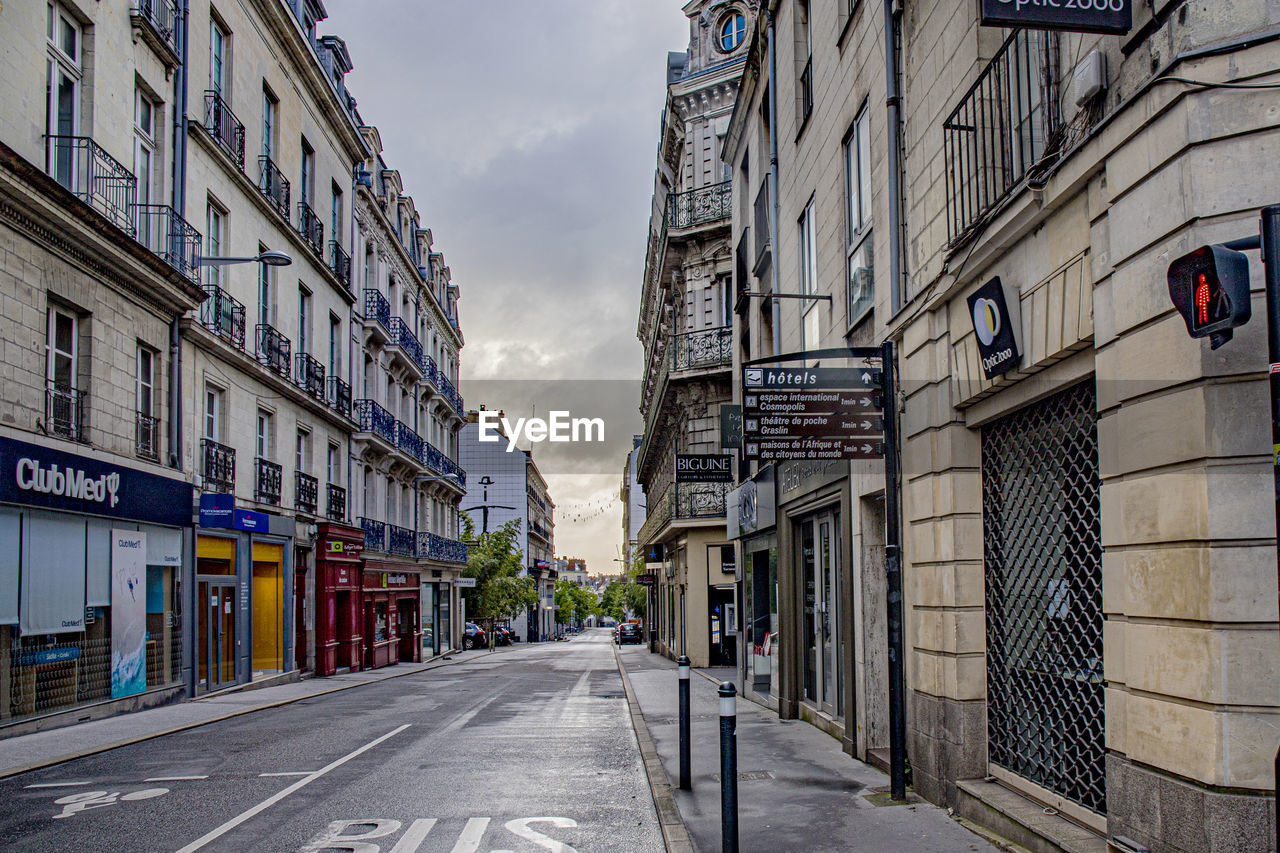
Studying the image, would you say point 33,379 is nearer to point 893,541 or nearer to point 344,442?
point 893,541

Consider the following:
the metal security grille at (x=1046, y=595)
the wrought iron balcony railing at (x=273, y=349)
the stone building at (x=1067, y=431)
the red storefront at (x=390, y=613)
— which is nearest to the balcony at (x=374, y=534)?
the red storefront at (x=390, y=613)

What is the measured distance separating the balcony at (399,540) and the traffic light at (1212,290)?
110 ft

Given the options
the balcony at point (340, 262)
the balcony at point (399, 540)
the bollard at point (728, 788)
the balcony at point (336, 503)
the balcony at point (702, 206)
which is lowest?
the bollard at point (728, 788)

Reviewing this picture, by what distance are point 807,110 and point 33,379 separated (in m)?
10.9

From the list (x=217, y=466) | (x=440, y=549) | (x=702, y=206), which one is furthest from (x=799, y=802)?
(x=440, y=549)

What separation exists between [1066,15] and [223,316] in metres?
19.6

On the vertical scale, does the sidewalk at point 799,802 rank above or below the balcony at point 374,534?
below

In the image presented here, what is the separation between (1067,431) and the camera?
20.4 ft

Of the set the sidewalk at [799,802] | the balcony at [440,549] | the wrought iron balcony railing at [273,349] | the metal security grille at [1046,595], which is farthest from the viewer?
the balcony at [440,549]

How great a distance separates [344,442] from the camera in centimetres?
3105

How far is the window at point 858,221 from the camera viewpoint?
1039 centimetres

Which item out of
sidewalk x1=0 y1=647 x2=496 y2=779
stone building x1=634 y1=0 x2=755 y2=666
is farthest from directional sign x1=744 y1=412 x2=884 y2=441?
stone building x1=634 y1=0 x2=755 y2=666

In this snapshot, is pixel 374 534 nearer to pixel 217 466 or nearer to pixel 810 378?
pixel 217 466

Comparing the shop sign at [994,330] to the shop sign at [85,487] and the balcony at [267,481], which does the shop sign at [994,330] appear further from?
the balcony at [267,481]
